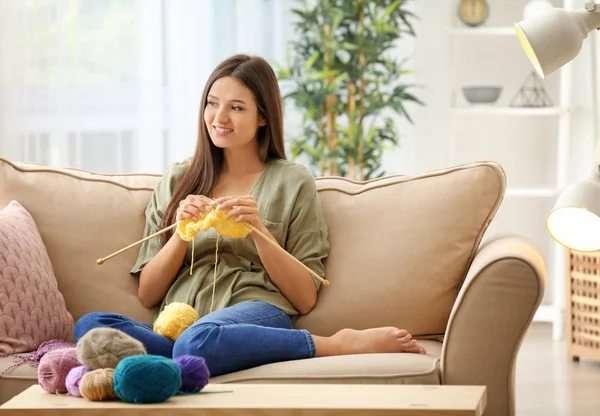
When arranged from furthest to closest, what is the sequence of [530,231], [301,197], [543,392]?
[530,231] < [543,392] < [301,197]

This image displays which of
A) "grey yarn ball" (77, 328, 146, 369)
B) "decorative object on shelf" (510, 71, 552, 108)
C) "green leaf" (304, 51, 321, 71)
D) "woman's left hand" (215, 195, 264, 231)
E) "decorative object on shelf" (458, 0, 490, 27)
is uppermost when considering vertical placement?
"decorative object on shelf" (458, 0, 490, 27)

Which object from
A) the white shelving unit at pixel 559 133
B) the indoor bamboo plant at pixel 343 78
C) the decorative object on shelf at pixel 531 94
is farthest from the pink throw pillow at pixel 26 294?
the decorative object on shelf at pixel 531 94

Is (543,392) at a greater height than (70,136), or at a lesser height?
lesser

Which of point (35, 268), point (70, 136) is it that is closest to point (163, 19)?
point (70, 136)

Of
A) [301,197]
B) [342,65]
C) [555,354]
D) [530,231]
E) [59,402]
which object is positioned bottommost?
[555,354]

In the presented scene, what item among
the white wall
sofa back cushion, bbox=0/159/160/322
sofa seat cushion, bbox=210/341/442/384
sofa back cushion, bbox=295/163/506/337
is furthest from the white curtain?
sofa seat cushion, bbox=210/341/442/384

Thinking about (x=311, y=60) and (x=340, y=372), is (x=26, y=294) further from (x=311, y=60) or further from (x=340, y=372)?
(x=311, y=60)

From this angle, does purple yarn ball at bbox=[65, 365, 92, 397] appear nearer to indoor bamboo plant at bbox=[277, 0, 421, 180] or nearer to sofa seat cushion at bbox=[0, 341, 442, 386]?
sofa seat cushion at bbox=[0, 341, 442, 386]

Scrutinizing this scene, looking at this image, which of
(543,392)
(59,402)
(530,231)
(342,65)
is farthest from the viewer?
(530,231)

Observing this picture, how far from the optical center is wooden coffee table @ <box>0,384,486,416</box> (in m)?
1.58

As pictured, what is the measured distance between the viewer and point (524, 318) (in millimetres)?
1994

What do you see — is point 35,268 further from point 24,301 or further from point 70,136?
point 70,136

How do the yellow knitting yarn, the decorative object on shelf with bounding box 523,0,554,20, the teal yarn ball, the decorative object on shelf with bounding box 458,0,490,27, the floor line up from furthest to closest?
the decorative object on shelf with bounding box 458,0,490,27 < the decorative object on shelf with bounding box 523,0,554,20 < the floor < the yellow knitting yarn < the teal yarn ball

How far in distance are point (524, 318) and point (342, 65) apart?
8.12 feet
